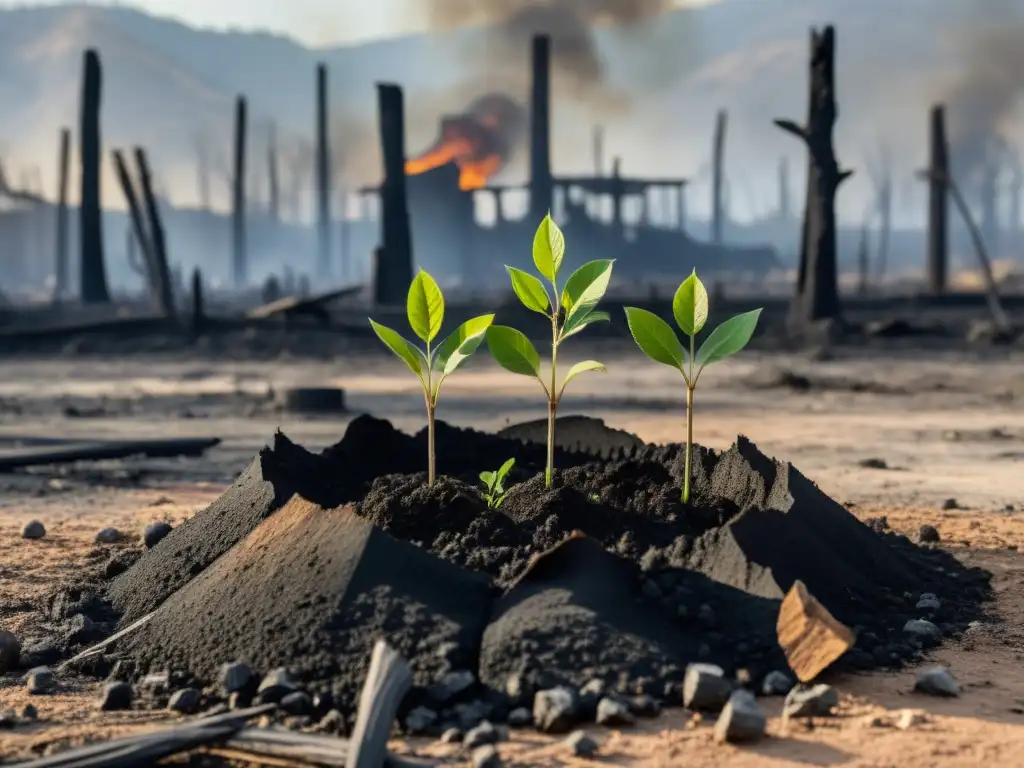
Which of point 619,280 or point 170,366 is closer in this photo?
point 170,366

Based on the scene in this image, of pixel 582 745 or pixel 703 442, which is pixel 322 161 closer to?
pixel 703 442

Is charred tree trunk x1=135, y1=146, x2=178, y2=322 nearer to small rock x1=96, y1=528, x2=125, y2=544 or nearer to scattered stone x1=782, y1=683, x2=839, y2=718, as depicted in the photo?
small rock x1=96, y1=528, x2=125, y2=544

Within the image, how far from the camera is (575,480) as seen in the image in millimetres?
4977

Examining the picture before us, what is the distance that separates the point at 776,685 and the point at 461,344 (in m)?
1.54

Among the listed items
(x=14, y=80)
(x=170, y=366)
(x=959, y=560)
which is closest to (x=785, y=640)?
(x=959, y=560)

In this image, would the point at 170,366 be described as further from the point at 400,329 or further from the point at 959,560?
the point at 959,560

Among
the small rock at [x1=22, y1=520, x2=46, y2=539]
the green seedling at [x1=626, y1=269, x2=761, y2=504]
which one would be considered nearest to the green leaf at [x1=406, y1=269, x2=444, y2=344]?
the green seedling at [x1=626, y1=269, x2=761, y2=504]

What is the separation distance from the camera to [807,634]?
11.8 feet

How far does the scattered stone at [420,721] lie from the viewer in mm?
3303

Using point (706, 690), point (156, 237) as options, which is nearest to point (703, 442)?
point (706, 690)

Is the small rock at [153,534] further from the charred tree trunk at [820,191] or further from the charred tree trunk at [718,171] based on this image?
the charred tree trunk at [718,171]

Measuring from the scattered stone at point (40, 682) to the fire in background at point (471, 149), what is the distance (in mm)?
37757

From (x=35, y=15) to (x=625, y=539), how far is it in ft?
669

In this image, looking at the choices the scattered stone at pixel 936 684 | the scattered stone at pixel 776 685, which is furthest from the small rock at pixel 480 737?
the scattered stone at pixel 936 684
